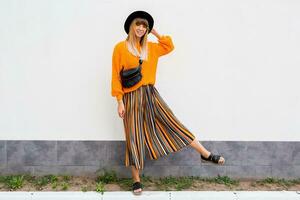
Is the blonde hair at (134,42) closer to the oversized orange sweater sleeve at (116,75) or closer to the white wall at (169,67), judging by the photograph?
the oversized orange sweater sleeve at (116,75)

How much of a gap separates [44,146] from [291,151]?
2932mm

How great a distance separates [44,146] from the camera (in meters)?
4.74

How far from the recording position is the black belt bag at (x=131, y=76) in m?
4.23

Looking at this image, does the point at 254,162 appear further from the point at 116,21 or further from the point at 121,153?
the point at 116,21

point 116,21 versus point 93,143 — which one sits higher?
point 116,21

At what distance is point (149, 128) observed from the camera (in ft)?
14.4

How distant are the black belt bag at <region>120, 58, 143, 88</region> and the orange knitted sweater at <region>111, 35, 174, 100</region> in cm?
3

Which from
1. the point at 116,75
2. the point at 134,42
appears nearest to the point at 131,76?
the point at 116,75

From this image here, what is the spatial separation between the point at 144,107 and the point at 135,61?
0.51 meters

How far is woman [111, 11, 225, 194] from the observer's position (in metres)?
4.24

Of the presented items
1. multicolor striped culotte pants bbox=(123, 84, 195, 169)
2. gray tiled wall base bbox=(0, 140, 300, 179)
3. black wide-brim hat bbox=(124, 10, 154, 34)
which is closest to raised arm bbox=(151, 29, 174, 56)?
black wide-brim hat bbox=(124, 10, 154, 34)
